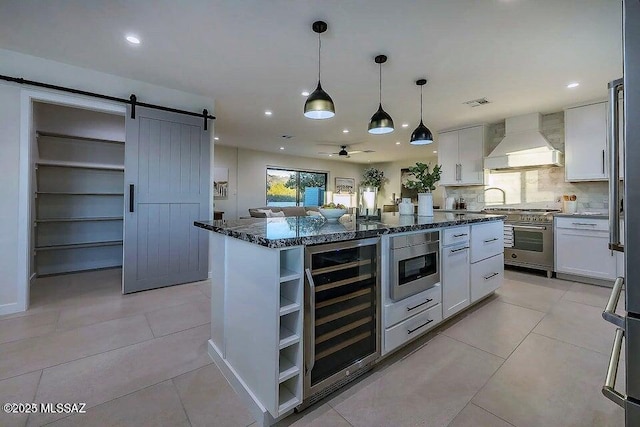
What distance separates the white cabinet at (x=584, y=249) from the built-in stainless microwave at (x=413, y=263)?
2958 mm

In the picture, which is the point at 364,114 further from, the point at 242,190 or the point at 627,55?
the point at 242,190

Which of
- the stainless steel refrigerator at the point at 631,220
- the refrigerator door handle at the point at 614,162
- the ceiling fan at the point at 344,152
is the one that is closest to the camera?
the stainless steel refrigerator at the point at 631,220

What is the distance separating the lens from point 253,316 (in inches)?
57.5

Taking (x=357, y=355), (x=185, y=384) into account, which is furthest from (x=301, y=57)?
(x=185, y=384)

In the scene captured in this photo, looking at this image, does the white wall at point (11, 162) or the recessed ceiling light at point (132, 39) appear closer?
the recessed ceiling light at point (132, 39)

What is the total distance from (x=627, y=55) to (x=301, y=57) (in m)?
2.54

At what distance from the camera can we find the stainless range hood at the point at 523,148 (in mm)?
4211

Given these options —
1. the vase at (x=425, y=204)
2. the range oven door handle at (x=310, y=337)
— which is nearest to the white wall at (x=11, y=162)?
the range oven door handle at (x=310, y=337)

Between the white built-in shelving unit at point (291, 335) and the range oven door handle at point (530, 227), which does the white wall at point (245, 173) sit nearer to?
the range oven door handle at point (530, 227)

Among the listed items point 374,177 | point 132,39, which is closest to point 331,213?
point 132,39

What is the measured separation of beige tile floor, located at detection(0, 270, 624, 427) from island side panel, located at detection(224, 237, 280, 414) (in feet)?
0.64

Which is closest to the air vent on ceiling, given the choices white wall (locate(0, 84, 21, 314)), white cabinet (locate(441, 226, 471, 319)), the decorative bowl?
white cabinet (locate(441, 226, 471, 319))

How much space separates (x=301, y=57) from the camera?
2799 mm

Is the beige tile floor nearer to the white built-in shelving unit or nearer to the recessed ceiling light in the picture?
the white built-in shelving unit
